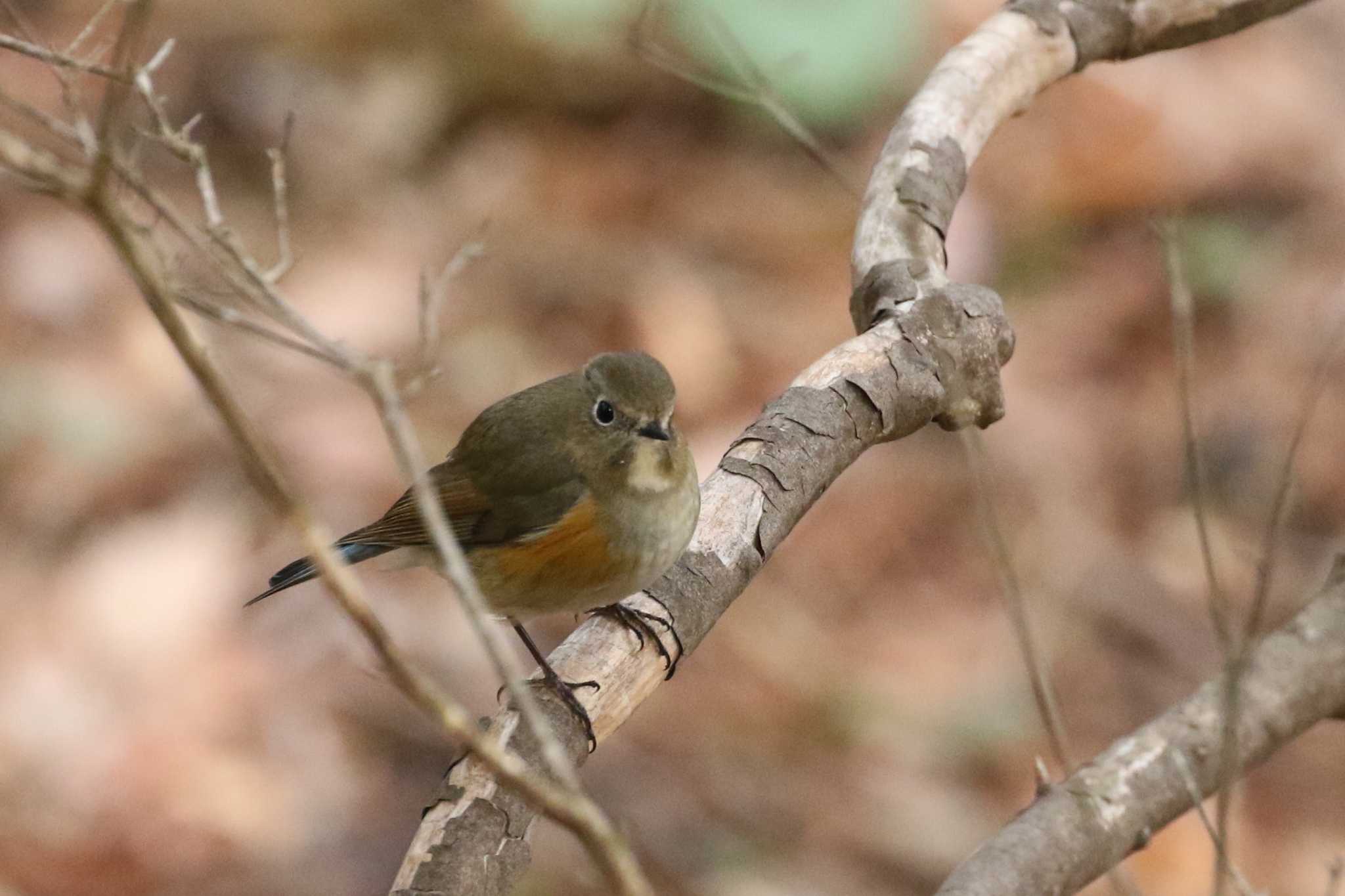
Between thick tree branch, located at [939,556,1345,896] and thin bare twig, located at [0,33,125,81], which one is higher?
thin bare twig, located at [0,33,125,81]

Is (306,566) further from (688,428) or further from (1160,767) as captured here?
(688,428)

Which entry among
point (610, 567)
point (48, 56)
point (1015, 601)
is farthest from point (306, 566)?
point (1015, 601)

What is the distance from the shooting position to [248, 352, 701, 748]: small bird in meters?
2.79

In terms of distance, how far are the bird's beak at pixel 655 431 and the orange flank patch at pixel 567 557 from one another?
171mm

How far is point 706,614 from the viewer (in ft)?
9.30

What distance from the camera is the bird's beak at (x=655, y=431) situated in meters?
2.94

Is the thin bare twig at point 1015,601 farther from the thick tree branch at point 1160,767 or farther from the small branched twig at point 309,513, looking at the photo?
the small branched twig at point 309,513

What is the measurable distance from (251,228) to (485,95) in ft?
4.52

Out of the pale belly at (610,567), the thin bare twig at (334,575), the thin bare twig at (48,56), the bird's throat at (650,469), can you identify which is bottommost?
the pale belly at (610,567)

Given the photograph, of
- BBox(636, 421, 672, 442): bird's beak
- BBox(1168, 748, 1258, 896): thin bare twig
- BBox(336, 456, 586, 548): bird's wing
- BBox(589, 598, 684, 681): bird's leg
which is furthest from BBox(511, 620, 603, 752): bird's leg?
BBox(1168, 748, 1258, 896): thin bare twig

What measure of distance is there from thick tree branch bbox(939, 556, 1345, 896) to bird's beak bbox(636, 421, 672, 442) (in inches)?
38.9

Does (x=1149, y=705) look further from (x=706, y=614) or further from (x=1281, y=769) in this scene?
(x=706, y=614)

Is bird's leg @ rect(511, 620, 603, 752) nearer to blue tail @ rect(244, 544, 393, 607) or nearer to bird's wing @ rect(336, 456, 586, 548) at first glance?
bird's wing @ rect(336, 456, 586, 548)

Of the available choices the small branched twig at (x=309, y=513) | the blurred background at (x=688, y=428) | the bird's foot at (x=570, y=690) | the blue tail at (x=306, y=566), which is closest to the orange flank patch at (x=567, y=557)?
the bird's foot at (x=570, y=690)
